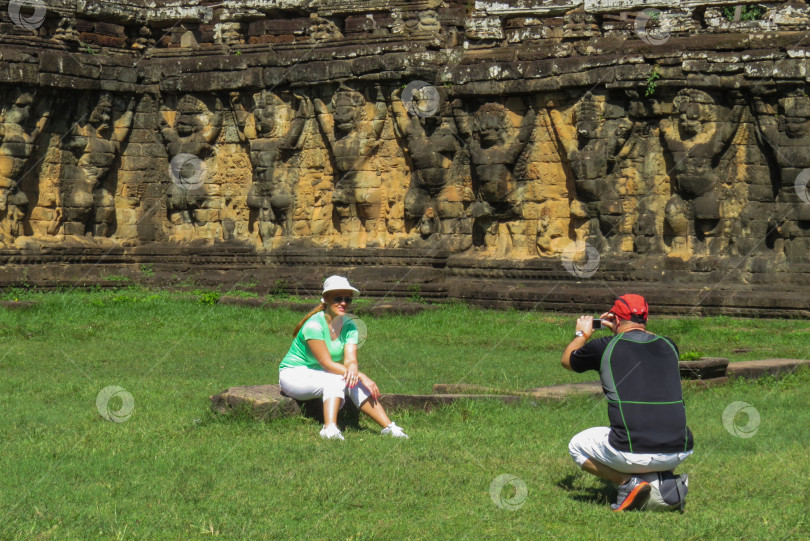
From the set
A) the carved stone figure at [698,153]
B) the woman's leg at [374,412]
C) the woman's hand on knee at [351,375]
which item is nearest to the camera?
the woman's hand on knee at [351,375]

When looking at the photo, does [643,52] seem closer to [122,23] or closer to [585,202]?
[585,202]

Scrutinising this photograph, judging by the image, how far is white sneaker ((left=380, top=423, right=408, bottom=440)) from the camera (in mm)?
8492

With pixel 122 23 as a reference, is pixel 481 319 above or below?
below

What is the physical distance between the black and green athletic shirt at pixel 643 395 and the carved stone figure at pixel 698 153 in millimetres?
12208

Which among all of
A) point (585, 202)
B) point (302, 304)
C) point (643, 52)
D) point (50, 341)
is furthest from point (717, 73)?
point (50, 341)

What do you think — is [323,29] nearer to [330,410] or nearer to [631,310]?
[330,410]

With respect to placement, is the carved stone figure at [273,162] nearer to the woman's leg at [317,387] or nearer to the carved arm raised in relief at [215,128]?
the carved arm raised in relief at [215,128]

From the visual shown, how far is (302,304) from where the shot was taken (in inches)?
739

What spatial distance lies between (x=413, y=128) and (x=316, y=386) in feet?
41.3

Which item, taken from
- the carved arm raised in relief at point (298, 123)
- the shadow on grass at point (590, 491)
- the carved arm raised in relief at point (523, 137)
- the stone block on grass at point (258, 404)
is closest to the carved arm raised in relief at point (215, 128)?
the carved arm raised in relief at point (298, 123)

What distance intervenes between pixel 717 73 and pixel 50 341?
10.6m

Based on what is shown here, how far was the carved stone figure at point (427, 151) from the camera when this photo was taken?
20.7m

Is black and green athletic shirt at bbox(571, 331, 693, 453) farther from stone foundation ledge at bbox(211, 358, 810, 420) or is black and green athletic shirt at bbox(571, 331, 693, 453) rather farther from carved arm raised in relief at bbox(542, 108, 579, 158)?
carved arm raised in relief at bbox(542, 108, 579, 158)

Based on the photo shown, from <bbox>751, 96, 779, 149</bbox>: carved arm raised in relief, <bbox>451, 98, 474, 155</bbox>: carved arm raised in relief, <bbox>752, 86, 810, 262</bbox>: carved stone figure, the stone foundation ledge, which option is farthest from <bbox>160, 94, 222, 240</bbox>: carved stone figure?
the stone foundation ledge
